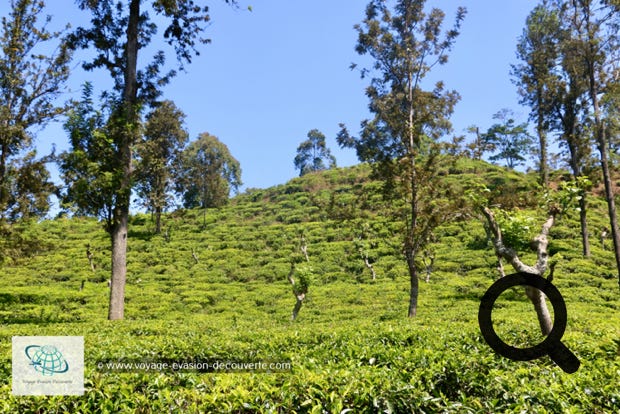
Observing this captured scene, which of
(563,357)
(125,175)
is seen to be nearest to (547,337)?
(563,357)

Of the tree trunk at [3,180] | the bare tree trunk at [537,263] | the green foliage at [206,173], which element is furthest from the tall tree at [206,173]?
the bare tree trunk at [537,263]

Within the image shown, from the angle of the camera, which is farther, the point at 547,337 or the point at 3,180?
the point at 3,180

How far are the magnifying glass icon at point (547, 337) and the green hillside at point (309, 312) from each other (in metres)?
1.16

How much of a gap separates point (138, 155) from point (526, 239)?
12.5m

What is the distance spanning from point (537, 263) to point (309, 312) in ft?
44.8

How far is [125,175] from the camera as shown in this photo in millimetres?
14117

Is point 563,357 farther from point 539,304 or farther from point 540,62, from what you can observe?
point 540,62

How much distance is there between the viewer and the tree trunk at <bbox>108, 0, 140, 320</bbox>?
1365 cm

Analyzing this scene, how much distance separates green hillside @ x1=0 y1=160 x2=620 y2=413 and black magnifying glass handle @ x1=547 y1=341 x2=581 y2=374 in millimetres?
1147

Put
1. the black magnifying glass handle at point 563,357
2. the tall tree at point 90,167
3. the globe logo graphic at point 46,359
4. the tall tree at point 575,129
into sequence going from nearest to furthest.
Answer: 1. the black magnifying glass handle at point 563,357
2. the globe logo graphic at point 46,359
3. the tall tree at point 90,167
4. the tall tree at point 575,129

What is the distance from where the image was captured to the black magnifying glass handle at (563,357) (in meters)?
2.85

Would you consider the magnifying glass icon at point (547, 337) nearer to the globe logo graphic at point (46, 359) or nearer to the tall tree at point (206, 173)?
the globe logo graphic at point (46, 359)

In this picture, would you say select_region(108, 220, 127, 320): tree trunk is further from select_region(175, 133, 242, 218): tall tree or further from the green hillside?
select_region(175, 133, 242, 218): tall tree

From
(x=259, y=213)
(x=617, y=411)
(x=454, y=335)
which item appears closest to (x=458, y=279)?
(x=454, y=335)
